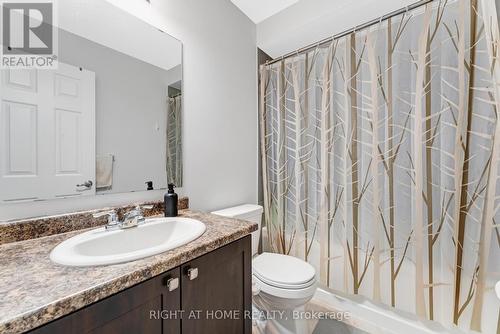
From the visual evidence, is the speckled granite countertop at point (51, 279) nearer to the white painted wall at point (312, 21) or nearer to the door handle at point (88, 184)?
the door handle at point (88, 184)

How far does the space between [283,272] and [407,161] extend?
3.33ft

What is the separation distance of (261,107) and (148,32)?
108 cm

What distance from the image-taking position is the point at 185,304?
0.77 meters

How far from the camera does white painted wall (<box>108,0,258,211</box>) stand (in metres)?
1.44

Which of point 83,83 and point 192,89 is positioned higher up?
point 192,89

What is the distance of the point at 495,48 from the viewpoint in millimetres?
1079

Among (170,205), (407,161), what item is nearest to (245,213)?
(170,205)

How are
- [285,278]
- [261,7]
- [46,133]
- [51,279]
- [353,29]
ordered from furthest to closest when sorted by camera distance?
[261,7] < [353,29] < [285,278] < [46,133] < [51,279]

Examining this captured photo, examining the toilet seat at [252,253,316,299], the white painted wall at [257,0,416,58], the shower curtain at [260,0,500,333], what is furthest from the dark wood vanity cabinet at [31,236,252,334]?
the white painted wall at [257,0,416,58]

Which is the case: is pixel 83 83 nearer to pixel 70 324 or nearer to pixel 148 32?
pixel 148 32

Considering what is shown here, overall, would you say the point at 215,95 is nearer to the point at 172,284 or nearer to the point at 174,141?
the point at 174,141

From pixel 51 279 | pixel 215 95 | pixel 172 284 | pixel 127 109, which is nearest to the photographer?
pixel 51 279

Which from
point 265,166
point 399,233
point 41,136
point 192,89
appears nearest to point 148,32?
point 192,89

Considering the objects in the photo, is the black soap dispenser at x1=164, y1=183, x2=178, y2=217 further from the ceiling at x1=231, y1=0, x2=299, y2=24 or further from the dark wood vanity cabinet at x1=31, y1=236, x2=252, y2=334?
the ceiling at x1=231, y1=0, x2=299, y2=24
